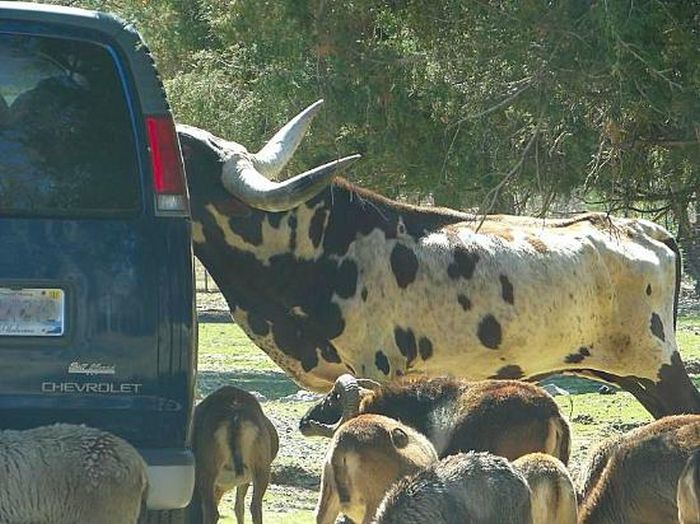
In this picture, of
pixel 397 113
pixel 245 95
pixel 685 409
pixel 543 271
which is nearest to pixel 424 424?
pixel 397 113

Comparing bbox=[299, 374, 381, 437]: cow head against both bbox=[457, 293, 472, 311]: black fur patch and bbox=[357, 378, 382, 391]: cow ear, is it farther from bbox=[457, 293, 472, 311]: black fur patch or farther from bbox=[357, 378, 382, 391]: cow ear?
bbox=[457, 293, 472, 311]: black fur patch

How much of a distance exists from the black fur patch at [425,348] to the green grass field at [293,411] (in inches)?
52.2

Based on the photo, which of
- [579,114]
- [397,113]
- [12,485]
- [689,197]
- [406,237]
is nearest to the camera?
[12,485]

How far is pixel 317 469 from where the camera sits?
1378 cm

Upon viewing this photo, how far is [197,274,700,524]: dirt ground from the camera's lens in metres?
12.6

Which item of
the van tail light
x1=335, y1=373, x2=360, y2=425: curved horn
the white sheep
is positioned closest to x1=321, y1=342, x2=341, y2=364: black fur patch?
x1=335, y1=373, x2=360, y2=425: curved horn

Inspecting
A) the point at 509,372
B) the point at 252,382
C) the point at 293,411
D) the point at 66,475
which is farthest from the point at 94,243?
the point at 252,382

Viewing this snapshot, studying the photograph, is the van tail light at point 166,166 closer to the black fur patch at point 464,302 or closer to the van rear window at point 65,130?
the van rear window at point 65,130

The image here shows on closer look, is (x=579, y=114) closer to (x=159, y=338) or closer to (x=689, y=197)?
(x=689, y=197)

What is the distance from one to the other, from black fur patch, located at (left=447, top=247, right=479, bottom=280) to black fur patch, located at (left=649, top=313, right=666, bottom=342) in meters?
1.69

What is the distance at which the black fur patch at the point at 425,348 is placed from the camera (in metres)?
12.2

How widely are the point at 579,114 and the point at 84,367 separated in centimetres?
311

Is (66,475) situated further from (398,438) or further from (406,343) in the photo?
(406,343)

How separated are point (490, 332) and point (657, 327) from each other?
1611 millimetres
